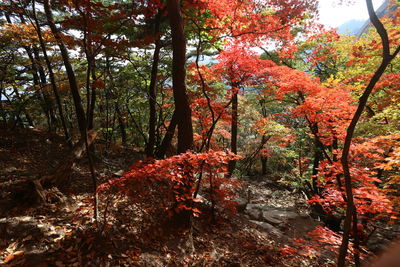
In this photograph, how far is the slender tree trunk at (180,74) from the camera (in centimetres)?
454

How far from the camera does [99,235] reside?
3941 mm

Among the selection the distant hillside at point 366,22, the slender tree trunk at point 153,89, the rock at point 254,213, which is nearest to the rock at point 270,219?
the rock at point 254,213

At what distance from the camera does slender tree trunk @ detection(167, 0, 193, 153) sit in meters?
4.54

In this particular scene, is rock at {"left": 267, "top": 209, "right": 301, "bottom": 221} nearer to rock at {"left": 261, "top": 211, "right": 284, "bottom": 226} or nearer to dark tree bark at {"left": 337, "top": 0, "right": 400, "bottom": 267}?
rock at {"left": 261, "top": 211, "right": 284, "bottom": 226}

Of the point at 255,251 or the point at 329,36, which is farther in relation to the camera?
the point at 329,36

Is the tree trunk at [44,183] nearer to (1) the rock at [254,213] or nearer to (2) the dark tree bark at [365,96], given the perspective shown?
(2) the dark tree bark at [365,96]

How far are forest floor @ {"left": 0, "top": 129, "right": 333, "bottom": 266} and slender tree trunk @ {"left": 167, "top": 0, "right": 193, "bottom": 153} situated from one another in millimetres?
2270

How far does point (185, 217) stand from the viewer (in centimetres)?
531

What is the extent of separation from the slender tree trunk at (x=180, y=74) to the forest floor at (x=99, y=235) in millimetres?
2270

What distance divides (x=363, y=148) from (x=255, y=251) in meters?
4.02

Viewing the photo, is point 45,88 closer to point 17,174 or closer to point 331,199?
point 17,174

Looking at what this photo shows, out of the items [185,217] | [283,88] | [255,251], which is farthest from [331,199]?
[283,88]

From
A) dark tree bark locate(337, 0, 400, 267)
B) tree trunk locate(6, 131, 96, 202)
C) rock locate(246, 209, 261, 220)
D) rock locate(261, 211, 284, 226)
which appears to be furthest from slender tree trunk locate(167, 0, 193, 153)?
rock locate(261, 211, 284, 226)

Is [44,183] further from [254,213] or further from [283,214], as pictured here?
[283,214]
